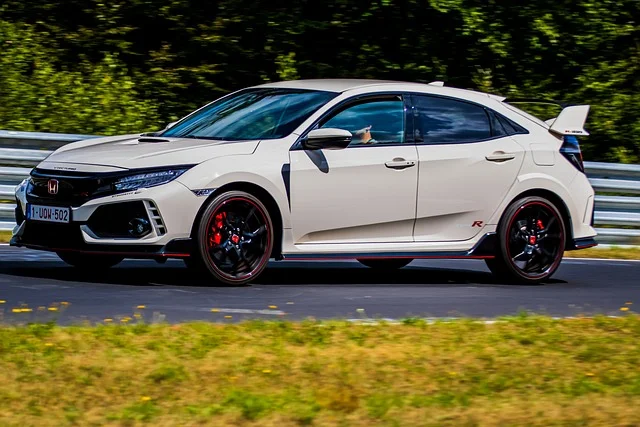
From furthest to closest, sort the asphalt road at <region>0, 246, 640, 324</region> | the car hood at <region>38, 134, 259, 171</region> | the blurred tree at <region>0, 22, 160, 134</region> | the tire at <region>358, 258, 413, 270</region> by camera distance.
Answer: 1. the blurred tree at <region>0, 22, 160, 134</region>
2. the tire at <region>358, 258, 413, 270</region>
3. the car hood at <region>38, 134, 259, 171</region>
4. the asphalt road at <region>0, 246, 640, 324</region>

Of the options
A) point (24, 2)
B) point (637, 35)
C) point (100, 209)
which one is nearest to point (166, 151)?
point (100, 209)

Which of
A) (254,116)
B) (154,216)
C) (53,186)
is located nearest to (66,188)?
(53,186)

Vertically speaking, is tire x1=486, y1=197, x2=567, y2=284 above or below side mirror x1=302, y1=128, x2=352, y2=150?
below

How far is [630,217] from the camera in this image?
46.8ft

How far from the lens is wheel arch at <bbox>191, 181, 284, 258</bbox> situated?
9.28 m

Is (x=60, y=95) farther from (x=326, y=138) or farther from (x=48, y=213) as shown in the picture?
(x=326, y=138)

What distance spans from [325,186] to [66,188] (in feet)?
6.19

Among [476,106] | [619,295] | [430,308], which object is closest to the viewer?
[430,308]

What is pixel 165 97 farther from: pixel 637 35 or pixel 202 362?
pixel 202 362

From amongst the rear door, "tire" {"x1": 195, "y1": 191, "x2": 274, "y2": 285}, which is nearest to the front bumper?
"tire" {"x1": 195, "y1": 191, "x2": 274, "y2": 285}

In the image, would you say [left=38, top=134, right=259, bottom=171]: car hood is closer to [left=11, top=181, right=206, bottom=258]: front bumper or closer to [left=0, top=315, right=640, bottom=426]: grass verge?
[left=11, top=181, right=206, bottom=258]: front bumper

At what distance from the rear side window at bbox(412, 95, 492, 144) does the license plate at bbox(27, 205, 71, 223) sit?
2814 mm

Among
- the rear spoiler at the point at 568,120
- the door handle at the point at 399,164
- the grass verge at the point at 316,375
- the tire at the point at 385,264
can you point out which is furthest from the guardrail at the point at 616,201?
the grass verge at the point at 316,375

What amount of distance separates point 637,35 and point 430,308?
36.5 ft
